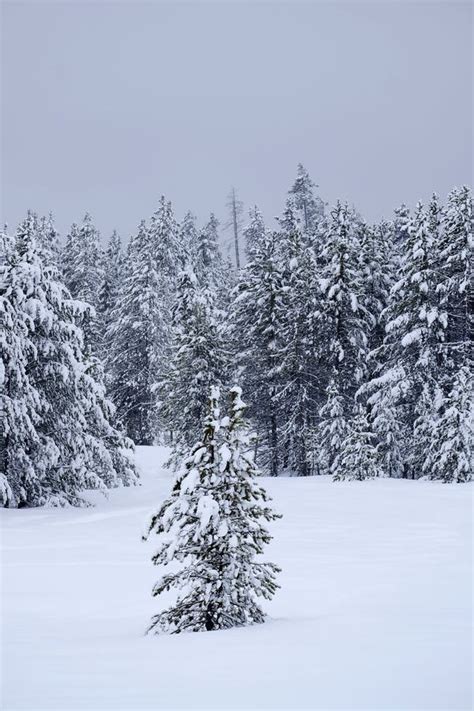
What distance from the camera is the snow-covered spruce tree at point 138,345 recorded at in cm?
4388

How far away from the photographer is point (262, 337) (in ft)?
114

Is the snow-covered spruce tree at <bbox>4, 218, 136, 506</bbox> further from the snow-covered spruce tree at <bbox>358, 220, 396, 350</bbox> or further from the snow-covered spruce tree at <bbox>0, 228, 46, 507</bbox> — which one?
the snow-covered spruce tree at <bbox>358, 220, 396, 350</bbox>

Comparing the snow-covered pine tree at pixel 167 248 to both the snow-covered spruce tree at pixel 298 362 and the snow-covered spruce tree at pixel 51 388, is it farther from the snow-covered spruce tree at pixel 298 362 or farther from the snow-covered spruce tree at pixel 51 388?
the snow-covered spruce tree at pixel 51 388

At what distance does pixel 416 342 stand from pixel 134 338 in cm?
2058

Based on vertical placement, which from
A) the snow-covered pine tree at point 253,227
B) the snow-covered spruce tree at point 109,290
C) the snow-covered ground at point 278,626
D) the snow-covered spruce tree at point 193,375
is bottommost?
the snow-covered ground at point 278,626

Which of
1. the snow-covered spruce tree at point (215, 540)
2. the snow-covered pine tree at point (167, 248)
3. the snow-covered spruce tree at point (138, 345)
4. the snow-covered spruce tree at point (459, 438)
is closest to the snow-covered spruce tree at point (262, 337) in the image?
the snow-covered spruce tree at point (138, 345)

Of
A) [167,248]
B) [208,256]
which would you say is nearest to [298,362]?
[167,248]

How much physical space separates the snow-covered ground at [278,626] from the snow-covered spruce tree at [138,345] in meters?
→ 27.2

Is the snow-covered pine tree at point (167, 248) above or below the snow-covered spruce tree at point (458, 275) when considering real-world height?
above

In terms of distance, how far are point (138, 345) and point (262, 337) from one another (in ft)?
40.7

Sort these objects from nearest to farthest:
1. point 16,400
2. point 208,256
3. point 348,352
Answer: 1. point 16,400
2. point 348,352
3. point 208,256

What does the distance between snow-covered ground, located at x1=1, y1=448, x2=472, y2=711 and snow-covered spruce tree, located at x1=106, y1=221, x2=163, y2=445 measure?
27.2 metres

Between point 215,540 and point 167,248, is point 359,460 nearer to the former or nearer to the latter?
point 215,540

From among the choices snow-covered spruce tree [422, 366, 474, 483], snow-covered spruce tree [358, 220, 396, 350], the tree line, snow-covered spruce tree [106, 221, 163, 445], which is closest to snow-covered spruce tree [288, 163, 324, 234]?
the tree line
